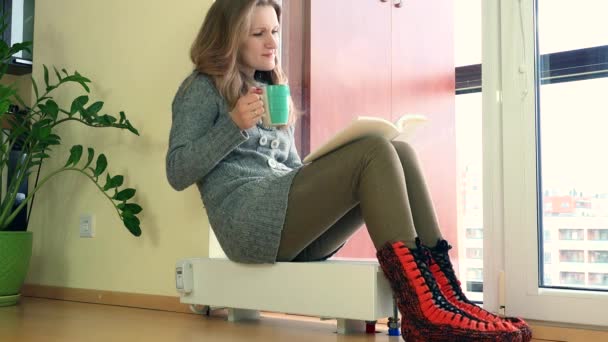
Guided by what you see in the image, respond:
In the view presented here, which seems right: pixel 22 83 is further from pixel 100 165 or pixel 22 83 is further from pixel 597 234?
pixel 597 234

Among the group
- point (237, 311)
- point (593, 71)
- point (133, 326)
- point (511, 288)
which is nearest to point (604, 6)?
point (593, 71)

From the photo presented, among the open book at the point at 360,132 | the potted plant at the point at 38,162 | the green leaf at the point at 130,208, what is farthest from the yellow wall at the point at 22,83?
the open book at the point at 360,132

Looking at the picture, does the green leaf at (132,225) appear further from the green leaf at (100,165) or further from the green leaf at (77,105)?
the green leaf at (77,105)

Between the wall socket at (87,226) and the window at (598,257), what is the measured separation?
1837 millimetres

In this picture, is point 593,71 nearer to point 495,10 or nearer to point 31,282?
point 495,10

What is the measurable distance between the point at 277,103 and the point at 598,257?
3.17 feet

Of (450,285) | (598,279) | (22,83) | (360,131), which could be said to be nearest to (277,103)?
(360,131)

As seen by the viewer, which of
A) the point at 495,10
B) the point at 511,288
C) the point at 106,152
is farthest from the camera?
the point at 106,152

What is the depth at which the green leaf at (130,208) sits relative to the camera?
2426 mm

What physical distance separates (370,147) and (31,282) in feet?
6.56

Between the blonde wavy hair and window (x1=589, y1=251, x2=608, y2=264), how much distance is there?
2.98 ft

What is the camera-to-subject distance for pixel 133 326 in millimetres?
1930

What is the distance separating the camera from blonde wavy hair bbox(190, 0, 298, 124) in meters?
1.85

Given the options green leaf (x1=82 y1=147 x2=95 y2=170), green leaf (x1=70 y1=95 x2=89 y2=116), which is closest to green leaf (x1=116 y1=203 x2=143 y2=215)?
green leaf (x1=82 y1=147 x2=95 y2=170)
